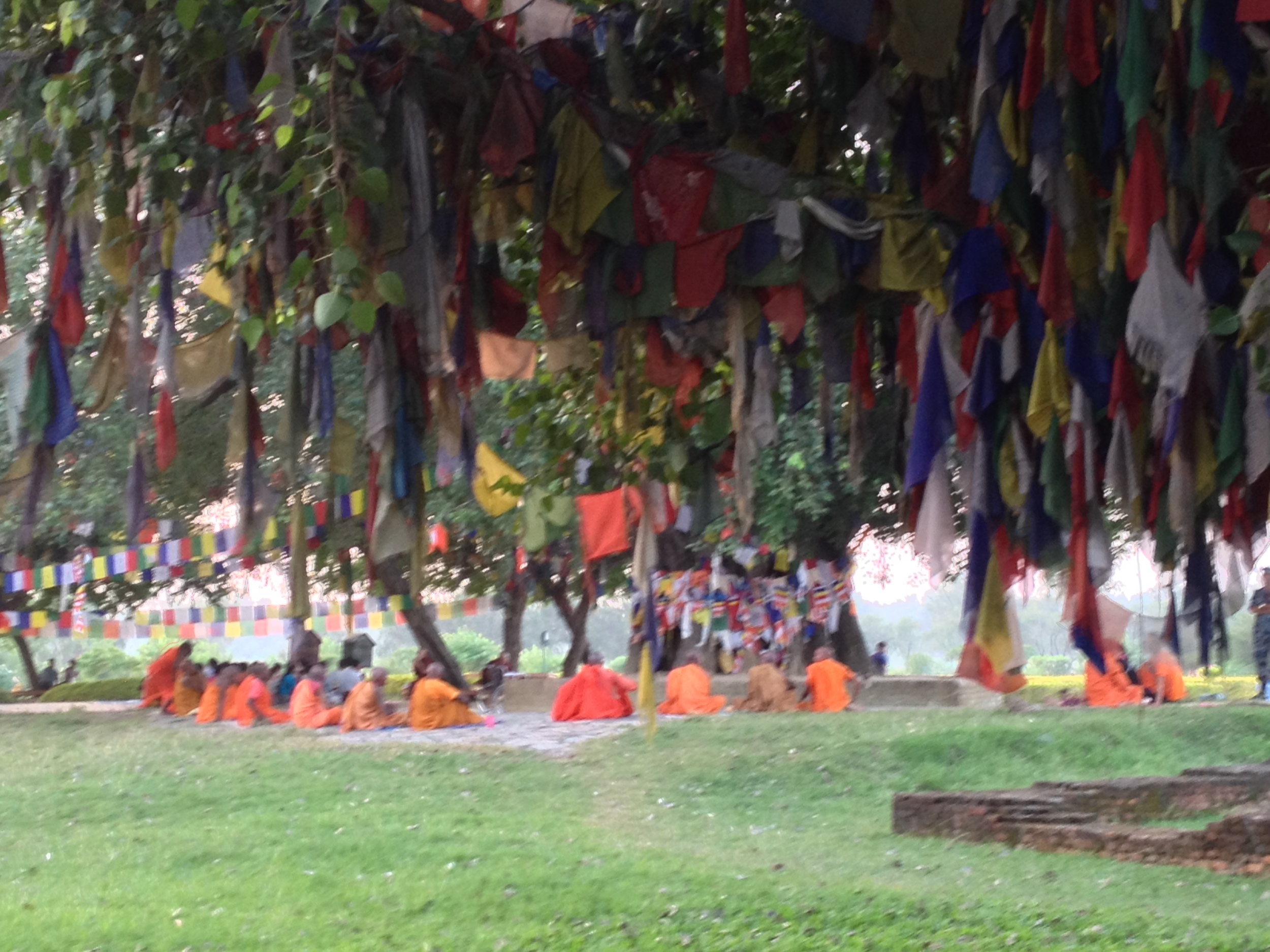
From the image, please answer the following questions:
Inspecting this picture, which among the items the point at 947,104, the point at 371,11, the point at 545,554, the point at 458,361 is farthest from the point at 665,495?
the point at 545,554

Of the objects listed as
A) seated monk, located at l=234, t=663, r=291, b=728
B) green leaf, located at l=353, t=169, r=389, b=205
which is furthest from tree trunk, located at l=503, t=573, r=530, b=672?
green leaf, located at l=353, t=169, r=389, b=205

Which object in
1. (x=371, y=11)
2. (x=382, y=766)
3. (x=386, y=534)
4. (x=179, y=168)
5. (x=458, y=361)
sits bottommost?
(x=382, y=766)

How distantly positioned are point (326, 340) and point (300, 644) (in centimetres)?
1759

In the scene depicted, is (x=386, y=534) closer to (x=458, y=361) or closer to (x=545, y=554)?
(x=458, y=361)

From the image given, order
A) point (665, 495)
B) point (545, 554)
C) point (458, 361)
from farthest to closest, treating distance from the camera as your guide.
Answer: point (545, 554) < point (665, 495) < point (458, 361)

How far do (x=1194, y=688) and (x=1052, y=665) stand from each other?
18.6 meters

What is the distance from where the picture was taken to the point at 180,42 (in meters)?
4.19

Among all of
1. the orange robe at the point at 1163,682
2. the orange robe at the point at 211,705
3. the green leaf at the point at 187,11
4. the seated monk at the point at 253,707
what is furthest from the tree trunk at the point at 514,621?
the green leaf at the point at 187,11

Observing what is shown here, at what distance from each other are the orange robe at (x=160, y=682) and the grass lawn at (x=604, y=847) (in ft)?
15.4

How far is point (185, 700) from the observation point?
18.7 meters

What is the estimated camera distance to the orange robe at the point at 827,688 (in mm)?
15367

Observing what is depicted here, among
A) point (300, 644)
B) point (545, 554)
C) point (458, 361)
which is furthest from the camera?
point (300, 644)

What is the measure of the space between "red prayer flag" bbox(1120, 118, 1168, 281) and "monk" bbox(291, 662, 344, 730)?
12546 millimetres

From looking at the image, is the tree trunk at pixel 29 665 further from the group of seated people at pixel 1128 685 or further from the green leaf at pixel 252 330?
the green leaf at pixel 252 330
